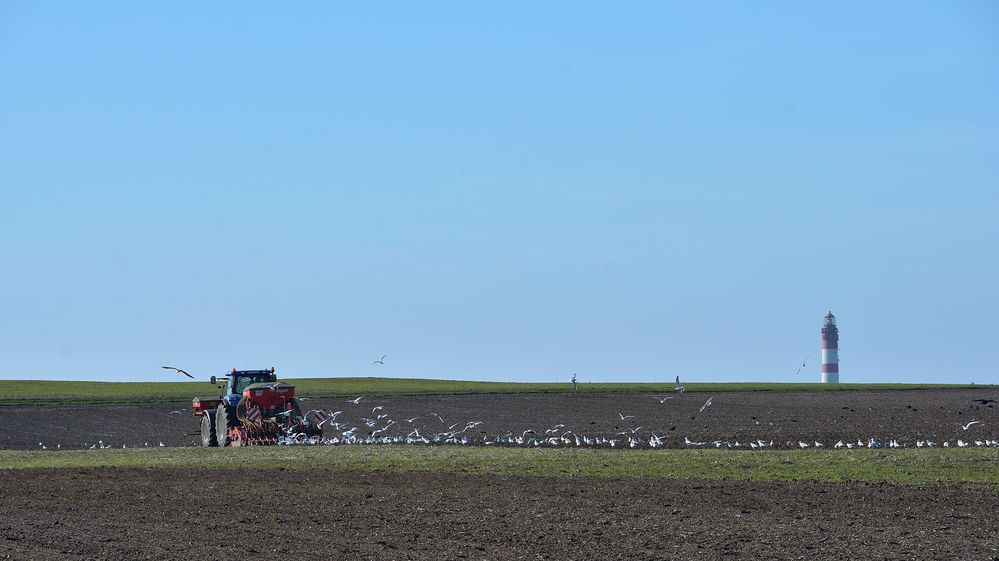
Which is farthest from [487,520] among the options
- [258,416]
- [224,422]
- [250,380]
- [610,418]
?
[610,418]

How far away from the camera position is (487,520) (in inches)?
802

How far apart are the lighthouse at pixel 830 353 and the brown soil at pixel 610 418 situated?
3207 inches

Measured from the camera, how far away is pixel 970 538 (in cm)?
1806

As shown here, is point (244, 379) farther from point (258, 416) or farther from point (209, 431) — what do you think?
point (258, 416)

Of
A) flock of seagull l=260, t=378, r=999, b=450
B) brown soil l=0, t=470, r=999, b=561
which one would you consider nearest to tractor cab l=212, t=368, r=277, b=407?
flock of seagull l=260, t=378, r=999, b=450

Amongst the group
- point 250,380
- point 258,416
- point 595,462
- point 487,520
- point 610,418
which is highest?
point 250,380

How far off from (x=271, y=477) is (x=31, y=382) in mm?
81433

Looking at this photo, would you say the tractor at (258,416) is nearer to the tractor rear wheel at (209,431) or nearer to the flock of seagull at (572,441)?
the tractor rear wheel at (209,431)

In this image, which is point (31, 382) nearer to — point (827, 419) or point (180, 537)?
point (827, 419)

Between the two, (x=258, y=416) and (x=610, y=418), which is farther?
(x=610, y=418)

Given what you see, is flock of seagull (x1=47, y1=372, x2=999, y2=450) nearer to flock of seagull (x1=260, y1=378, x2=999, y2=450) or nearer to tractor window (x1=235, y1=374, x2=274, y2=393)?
flock of seagull (x1=260, y1=378, x2=999, y2=450)

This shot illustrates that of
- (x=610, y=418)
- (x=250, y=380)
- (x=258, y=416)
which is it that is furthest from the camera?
(x=610, y=418)

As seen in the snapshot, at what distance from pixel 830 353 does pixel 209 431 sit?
122456 millimetres

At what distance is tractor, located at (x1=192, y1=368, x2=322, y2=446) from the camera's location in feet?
127
